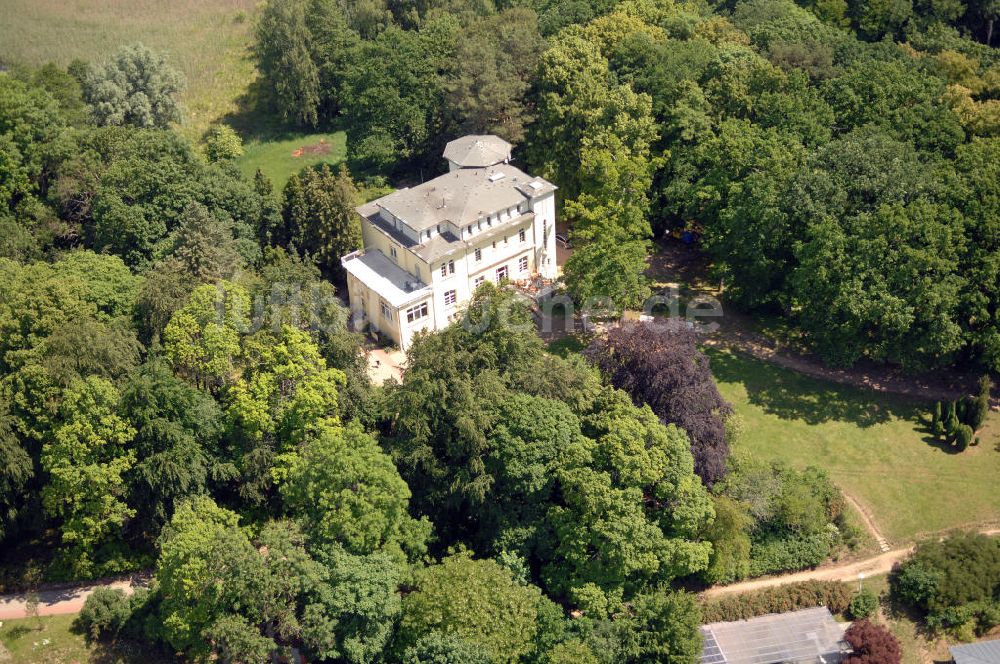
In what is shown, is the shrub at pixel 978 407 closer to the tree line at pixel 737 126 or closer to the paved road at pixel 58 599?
the tree line at pixel 737 126

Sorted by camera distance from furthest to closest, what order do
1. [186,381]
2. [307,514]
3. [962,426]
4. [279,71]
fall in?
[279,71], [962,426], [186,381], [307,514]

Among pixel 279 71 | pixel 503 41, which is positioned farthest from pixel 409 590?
pixel 279 71

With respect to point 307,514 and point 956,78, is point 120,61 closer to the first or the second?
point 307,514

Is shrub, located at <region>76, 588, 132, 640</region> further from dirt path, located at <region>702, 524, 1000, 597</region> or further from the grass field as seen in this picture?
the grass field

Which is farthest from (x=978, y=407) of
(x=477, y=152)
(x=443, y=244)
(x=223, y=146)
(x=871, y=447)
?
(x=223, y=146)

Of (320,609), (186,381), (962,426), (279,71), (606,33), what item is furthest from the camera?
(279,71)

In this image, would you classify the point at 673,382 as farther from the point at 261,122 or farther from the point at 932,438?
the point at 261,122

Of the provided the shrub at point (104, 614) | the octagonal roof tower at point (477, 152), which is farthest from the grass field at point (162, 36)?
the shrub at point (104, 614)
